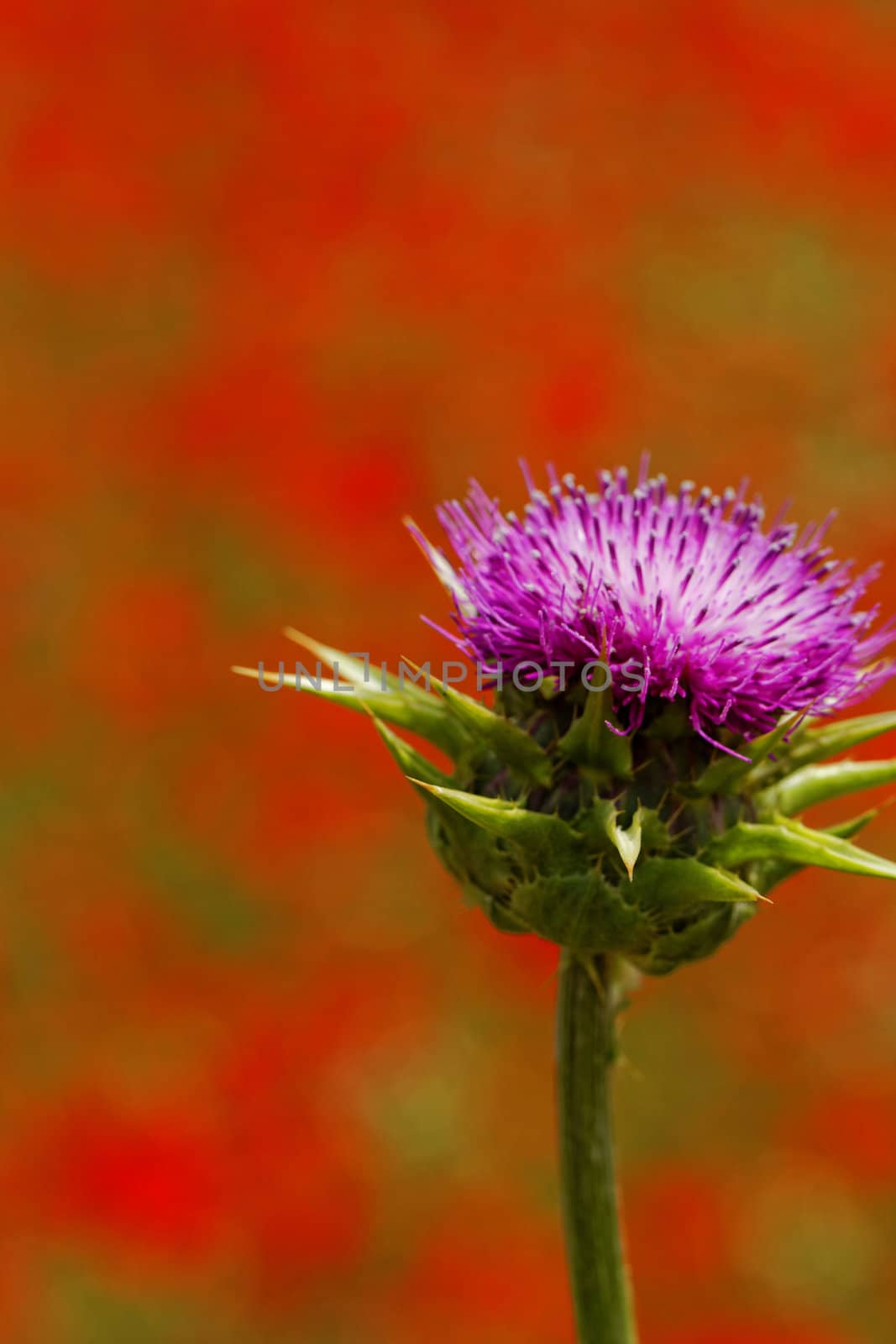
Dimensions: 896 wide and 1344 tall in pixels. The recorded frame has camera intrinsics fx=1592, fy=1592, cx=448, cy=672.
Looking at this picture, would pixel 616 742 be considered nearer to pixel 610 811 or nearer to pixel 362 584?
pixel 610 811

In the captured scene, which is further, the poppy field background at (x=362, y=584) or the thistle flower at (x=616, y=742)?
the poppy field background at (x=362, y=584)

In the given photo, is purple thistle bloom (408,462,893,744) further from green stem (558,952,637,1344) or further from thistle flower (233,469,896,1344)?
green stem (558,952,637,1344)

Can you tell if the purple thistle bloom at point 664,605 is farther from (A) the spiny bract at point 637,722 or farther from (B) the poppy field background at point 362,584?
(B) the poppy field background at point 362,584

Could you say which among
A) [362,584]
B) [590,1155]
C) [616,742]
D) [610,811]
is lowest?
[590,1155]

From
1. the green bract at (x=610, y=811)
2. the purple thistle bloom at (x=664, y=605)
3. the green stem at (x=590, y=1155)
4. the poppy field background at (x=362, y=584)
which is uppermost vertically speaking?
the poppy field background at (x=362, y=584)

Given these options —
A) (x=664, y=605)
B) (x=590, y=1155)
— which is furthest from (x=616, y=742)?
(x=590, y=1155)

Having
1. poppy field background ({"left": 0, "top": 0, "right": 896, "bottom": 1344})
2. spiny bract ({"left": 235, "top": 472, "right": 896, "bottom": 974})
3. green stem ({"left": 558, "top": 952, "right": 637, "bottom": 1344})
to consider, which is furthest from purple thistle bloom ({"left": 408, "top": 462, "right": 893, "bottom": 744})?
poppy field background ({"left": 0, "top": 0, "right": 896, "bottom": 1344})

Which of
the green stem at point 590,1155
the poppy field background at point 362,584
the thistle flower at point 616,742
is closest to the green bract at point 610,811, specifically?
the thistle flower at point 616,742

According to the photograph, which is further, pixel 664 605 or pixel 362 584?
pixel 362 584
